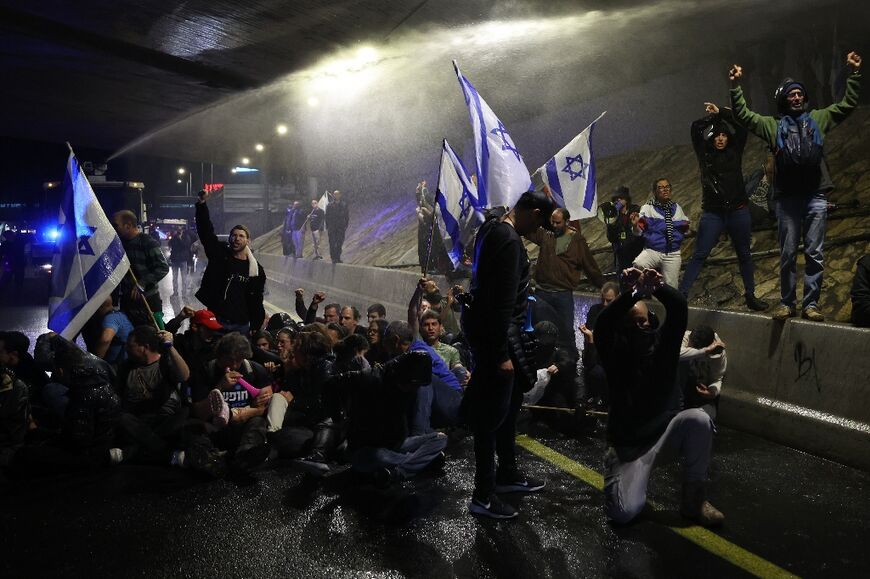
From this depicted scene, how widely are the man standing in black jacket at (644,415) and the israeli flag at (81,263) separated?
12.8 feet

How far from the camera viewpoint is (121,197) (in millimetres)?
21500

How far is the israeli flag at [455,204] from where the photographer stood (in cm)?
816

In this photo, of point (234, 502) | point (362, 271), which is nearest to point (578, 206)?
point (234, 502)

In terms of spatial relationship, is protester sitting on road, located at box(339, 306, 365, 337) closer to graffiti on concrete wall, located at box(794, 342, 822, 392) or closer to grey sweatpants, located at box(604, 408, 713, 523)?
graffiti on concrete wall, located at box(794, 342, 822, 392)

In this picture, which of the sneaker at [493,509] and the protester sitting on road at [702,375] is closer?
the sneaker at [493,509]

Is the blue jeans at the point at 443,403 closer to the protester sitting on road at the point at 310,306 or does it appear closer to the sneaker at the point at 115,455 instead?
the sneaker at the point at 115,455

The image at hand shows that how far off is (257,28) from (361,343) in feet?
24.8

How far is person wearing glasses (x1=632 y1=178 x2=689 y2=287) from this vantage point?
834 cm

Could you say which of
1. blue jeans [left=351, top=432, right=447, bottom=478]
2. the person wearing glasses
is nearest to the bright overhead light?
the person wearing glasses

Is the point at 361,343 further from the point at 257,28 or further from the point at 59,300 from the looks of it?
the point at 257,28

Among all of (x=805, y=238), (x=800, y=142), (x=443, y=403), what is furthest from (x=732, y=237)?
(x=443, y=403)

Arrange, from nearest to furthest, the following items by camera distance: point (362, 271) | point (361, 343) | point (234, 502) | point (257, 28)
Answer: point (234, 502), point (361, 343), point (257, 28), point (362, 271)

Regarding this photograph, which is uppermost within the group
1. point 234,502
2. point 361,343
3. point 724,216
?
point 724,216

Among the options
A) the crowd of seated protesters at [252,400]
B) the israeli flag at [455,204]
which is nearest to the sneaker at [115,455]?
the crowd of seated protesters at [252,400]
